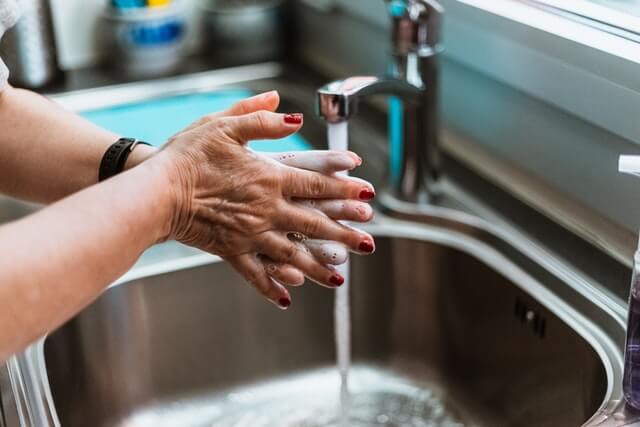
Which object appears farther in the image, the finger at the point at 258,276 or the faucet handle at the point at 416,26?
the faucet handle at the point at 416,26

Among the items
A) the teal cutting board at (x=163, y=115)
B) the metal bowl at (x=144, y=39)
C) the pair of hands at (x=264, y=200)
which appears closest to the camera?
the pair of hands at (x=264, y=200)

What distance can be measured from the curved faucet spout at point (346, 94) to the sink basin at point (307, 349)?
0.18 meters

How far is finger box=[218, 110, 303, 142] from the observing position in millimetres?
672

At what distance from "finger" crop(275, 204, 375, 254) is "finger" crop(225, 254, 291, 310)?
4cm

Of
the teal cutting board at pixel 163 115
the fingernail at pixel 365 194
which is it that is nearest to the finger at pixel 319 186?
the fingernail at pixel 365 194

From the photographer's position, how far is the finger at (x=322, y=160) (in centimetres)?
71

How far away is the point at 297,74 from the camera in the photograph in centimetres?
140

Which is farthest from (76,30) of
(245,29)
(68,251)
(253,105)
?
(68,251)

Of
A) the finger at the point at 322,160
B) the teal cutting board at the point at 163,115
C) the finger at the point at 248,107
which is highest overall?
the finger at the point at 248,107

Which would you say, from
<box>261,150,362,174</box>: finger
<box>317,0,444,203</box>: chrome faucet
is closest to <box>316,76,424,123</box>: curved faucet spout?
<box>317,0,444,203</box>: chrome faucet

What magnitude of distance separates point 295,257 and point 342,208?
0.05 meters

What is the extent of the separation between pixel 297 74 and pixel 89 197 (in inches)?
33.5

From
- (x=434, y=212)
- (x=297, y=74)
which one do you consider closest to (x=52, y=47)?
(x=297, y=74)

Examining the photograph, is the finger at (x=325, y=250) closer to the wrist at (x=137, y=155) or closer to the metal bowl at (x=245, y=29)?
the wrist at (x=137, y=155)
